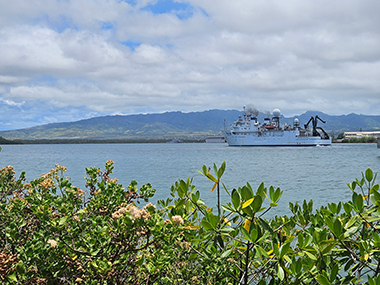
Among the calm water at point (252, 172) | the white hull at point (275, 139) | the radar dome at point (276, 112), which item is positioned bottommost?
the calm water at point (252, 172)

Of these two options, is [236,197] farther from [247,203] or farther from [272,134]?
[272,134]

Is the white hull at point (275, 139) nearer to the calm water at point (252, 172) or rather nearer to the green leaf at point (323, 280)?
the calm water at point (252, 172)

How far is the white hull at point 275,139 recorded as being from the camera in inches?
3524

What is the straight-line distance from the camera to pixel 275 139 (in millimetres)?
89500

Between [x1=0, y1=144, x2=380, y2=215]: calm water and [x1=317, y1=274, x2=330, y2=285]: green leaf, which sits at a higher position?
[x1=317, y1=274, x2=330, y2=285]: green leaf

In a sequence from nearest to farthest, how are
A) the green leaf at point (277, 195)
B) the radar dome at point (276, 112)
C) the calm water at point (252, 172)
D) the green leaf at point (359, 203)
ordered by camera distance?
the green leaf at point (277, 195) < the green leaf at point (359, 203) < the calm water at point (252, 172) < the radar dome at point (276, 112)

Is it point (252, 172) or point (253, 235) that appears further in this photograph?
point (252, 172)

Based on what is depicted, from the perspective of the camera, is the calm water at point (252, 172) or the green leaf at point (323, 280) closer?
the green leaf at point (323, 280)

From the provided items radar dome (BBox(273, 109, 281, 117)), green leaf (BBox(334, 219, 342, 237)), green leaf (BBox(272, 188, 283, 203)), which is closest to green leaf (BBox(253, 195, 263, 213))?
green leaf (BBox(272, 188, 283, 203))

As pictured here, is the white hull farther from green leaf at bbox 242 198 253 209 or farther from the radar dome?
green leaf at bbox 242 198 253 209

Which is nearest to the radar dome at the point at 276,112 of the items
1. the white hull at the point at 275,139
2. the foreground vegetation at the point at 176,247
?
the white hull at the point at 275,139

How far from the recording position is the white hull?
294ft

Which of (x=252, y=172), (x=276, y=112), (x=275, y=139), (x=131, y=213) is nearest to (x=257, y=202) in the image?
(x=131, y=213)

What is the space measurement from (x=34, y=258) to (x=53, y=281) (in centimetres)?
31
